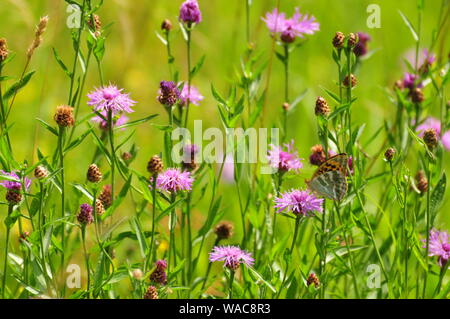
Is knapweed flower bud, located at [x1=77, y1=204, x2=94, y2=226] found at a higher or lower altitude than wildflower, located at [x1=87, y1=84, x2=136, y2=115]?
lower

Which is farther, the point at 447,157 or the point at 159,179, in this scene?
the point at 447,157

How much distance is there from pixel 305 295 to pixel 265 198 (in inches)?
9.0

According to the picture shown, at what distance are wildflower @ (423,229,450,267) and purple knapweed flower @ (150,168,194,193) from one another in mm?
462

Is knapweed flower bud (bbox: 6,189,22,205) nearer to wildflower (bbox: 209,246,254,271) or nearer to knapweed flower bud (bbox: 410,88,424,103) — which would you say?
wildflower (bbox: 209,246,254,271)

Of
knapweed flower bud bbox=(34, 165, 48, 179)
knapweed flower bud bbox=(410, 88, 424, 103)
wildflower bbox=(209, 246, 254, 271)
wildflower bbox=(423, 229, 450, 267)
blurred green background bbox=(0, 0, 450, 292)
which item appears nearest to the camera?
knapweed flower bud bbox=(34, 165, 48, 179)

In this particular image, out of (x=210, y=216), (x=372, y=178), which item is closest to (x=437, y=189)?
Answer: (x=372, y=178)

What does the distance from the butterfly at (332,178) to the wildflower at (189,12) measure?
1.34 feet

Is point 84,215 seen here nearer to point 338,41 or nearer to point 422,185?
point 338,41

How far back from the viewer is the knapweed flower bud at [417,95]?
1525 millimetres

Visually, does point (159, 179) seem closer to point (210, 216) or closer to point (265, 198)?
point (210, 216)

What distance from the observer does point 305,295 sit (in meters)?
1.35

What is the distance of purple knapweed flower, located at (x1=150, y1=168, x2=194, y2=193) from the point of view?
3.94 feet

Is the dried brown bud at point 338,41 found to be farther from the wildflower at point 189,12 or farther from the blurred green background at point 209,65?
the blurred green background at point 209,65

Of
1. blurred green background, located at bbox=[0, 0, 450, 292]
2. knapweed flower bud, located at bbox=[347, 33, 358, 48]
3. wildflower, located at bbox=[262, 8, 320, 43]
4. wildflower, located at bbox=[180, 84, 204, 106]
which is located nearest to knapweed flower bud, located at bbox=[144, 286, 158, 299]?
wildflower, located at bbox=[180, 84, 204, 106]
